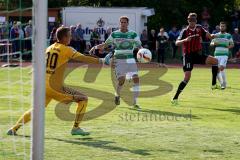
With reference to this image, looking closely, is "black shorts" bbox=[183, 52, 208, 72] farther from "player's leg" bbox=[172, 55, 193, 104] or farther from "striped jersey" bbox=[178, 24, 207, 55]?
"striped jersey" bbox=[178, 24, 207, 55]

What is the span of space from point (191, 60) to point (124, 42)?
177 centimetres

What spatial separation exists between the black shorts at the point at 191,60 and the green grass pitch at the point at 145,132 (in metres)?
0.90

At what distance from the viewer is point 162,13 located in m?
42.7

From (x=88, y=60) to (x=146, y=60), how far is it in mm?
4518

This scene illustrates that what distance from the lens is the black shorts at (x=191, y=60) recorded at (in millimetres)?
15008

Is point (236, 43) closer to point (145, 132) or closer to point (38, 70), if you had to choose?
point (145, 132)

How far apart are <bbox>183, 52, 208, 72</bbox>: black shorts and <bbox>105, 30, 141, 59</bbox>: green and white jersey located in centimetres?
133

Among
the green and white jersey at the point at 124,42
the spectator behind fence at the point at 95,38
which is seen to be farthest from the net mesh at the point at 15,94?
the spectator behind fence at the point at 95,38

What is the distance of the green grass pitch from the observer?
28.7 ft

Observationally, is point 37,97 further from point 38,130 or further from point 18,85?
point 18,85

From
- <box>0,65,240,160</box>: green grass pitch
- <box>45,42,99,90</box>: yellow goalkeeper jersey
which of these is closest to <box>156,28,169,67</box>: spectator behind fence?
<box>0,65,240,160</box>: green grass pitch

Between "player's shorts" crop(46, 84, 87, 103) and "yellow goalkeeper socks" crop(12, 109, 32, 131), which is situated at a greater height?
"player's shorts" crop(46, 84, 87, 103)

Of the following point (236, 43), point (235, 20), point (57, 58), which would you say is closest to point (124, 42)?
point (57, 58)

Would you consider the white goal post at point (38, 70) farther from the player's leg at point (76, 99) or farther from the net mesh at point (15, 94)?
the player's leg at point (76, 99)
